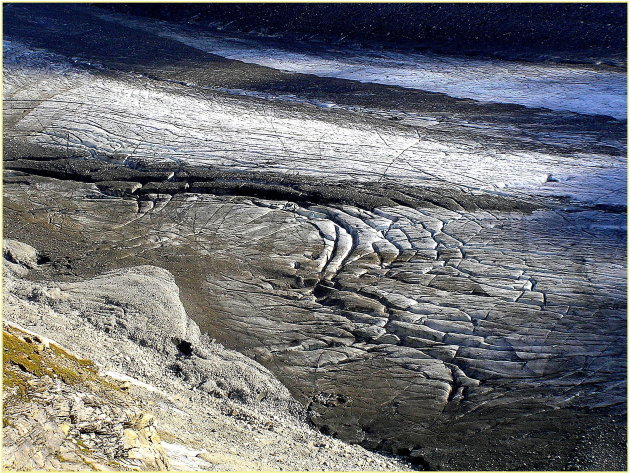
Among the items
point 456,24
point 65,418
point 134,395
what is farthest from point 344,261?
point 456,24

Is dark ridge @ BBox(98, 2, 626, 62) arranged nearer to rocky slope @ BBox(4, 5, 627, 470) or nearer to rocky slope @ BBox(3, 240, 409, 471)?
rocky slope @ BBox(4, 5, 627, 470)

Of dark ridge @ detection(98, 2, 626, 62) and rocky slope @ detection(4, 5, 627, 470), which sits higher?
dark ridge @ detection(98, 2, 626, 62)

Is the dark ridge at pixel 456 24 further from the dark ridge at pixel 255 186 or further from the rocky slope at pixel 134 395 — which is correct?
the rocky slope at pixel 134 395

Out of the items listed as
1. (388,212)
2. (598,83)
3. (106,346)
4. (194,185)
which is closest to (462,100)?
(598,83)

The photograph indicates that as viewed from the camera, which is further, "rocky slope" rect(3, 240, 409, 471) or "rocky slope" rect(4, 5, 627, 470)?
"rocky slope" rect(4, 5, 627, 470)

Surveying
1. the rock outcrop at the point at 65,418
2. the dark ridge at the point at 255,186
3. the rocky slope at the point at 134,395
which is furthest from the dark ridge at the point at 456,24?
the rock outcrop at the point at 65,418

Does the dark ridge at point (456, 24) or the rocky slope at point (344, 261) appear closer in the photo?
the rocky slope at point (344, 261)

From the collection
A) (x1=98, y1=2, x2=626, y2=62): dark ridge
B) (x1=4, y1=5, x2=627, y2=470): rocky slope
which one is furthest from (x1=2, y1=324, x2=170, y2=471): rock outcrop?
(x1=98, y1=2, x2=626, y2=62): dark ridge

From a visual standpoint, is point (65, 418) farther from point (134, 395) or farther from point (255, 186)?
point (255, 186)
